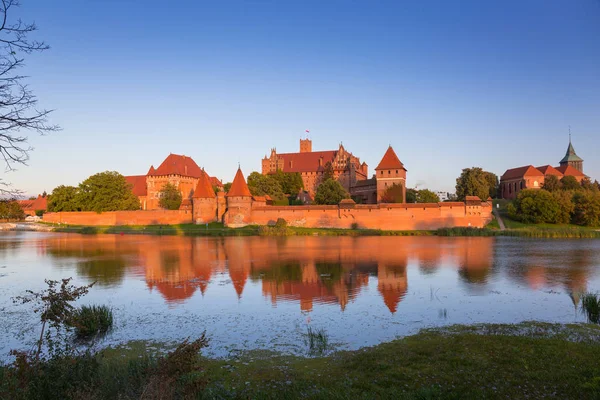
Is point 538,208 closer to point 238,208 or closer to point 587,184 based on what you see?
point 587,184

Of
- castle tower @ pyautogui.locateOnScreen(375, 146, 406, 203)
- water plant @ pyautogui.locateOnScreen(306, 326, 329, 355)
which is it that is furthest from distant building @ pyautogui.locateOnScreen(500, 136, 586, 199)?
water plant @ pyautogui.locateOnScreen(306, 326, 329, 355)

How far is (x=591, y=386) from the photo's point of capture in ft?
13.8

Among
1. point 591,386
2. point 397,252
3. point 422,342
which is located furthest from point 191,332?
point 397,252

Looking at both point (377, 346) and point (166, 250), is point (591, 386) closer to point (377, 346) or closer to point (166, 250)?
point (377, 346)

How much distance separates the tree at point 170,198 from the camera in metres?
48.7

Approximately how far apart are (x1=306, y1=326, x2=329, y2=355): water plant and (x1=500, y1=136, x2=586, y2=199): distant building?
1906 inches

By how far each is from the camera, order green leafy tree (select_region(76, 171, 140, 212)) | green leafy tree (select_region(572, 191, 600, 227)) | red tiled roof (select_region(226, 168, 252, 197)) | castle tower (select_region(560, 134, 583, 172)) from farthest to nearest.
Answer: castle tower (select_region(560, 134, 583, 172))
green leafy tree (select_region(76, 171, 140, 212))
red tiled roof (select_region(226, 168, 252, 197))
green leafy tree (select_region(572, 191, 600, 227))

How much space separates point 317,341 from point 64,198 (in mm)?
49916

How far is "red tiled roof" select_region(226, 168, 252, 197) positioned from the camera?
39.1m

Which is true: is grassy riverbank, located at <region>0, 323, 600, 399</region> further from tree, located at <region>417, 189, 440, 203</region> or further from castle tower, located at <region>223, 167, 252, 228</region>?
tree, located at <region>417, 189, 440, 203</region>

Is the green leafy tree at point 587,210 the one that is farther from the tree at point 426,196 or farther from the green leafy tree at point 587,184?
the tree at point 426,196

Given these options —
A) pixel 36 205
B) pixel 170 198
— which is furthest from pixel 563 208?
pixel 36 205

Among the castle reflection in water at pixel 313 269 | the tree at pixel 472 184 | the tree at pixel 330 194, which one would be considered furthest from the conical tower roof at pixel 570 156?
the castle reflection in water at pixel 313 269

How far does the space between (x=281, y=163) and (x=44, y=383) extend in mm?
59862
